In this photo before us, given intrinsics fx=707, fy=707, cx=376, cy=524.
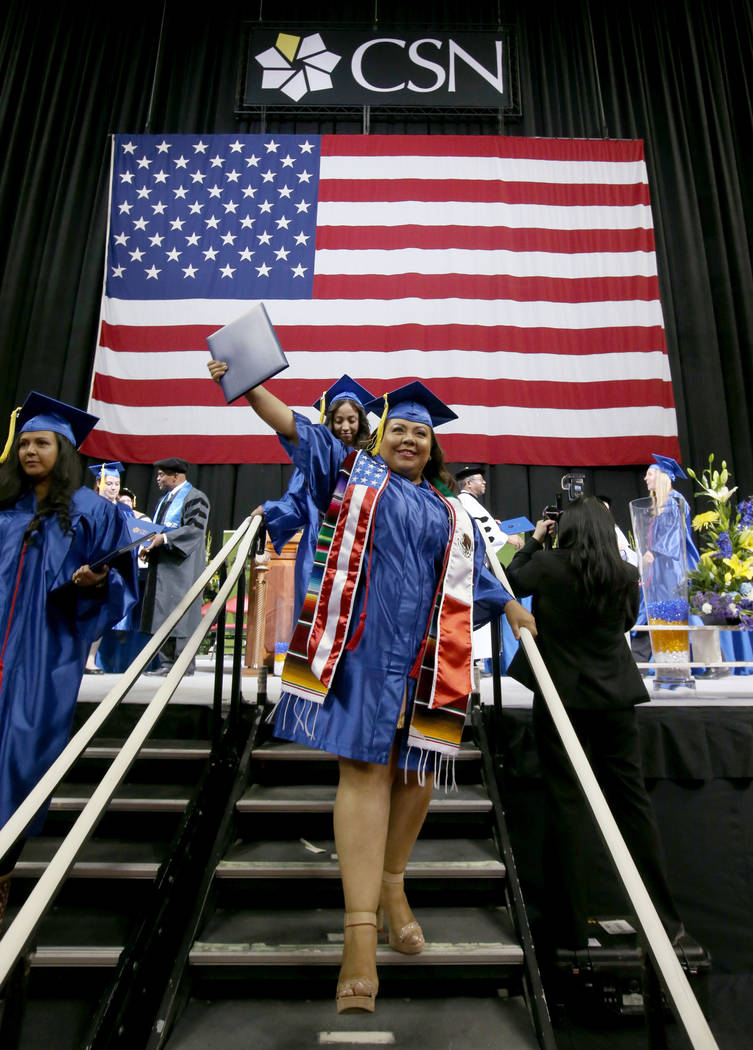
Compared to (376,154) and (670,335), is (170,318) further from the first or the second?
(670,335)

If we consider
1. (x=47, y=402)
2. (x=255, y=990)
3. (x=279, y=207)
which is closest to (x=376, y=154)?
(x=279, y=207)

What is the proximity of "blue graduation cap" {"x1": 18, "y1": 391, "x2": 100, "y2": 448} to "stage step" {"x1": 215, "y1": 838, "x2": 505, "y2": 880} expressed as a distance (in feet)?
5.02

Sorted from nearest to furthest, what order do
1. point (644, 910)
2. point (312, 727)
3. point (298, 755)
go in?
point (644, 910) < point (312, 727) < point (298, 755)

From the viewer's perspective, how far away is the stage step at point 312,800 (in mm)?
2531

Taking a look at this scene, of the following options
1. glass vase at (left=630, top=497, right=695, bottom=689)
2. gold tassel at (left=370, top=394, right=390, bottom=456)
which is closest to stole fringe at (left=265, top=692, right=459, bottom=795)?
gold tassel at (left=370, top=394, right=390, bottom=456)

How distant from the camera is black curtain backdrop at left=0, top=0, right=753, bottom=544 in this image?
26.3ft

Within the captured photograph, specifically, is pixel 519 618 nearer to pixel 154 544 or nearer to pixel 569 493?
pixel 569 493

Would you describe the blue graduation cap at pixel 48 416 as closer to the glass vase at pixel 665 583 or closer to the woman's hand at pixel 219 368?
the woman's hand at pixel 219 368

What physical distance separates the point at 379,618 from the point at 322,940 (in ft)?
3.37

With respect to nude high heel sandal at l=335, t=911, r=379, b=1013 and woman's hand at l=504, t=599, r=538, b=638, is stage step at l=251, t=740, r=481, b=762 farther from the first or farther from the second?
nude high heel sandal at l=335, t=911, r=379, b=1013

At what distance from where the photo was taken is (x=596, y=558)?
2.59m

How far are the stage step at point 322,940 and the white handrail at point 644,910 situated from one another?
0.62m

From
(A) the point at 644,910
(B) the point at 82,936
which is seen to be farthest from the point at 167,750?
(A) the point at 644,910

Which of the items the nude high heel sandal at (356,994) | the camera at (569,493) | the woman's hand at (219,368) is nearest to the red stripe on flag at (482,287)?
the camera at (569,493)
